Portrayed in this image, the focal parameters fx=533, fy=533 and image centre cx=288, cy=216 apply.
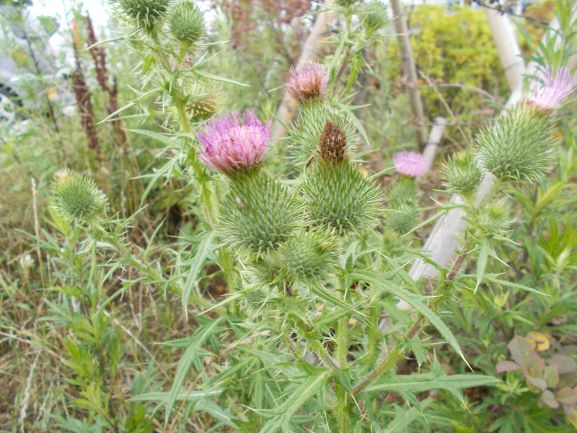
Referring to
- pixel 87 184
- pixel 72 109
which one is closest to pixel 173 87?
pixel 87 184

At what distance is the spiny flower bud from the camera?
1682mm

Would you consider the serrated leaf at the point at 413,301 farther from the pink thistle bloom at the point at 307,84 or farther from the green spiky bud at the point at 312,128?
the pink thistle bloom at the point at 307,84

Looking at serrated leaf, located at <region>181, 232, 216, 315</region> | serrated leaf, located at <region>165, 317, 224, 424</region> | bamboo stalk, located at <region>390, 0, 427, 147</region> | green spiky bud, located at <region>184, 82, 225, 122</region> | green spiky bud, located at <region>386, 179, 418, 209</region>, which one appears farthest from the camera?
bamboo stalk, located at <region>390, 0, 427, 147</region>

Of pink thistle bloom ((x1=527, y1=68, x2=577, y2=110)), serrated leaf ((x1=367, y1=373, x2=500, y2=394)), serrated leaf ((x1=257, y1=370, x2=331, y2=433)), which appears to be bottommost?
serrated leaf ((x1=367, y1=373, x2=500, y2=394))

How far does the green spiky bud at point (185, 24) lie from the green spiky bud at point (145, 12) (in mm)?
48

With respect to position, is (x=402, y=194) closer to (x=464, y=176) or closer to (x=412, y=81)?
(x=464, y=176)

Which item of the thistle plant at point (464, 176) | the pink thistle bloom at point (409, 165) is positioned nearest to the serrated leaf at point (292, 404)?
the thistle plant at point (464, 176)

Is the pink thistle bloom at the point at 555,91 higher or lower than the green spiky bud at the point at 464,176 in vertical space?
higher

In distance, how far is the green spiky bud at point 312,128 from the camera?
6.39 ft

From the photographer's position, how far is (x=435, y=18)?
7906mm

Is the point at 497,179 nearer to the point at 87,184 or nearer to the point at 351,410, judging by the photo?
the point at 351,410

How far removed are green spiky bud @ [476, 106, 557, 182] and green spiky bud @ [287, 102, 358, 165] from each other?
52 centimetres

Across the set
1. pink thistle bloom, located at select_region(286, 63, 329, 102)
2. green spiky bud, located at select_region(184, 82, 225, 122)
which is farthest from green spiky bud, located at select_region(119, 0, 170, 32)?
pink thistle bloom, located at select_region(286, 63, 329, 102)

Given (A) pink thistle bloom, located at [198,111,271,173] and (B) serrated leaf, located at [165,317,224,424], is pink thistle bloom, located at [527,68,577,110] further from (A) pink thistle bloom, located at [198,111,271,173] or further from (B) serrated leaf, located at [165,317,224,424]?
(B) serrated leaf, located at [165,317,224,424]
